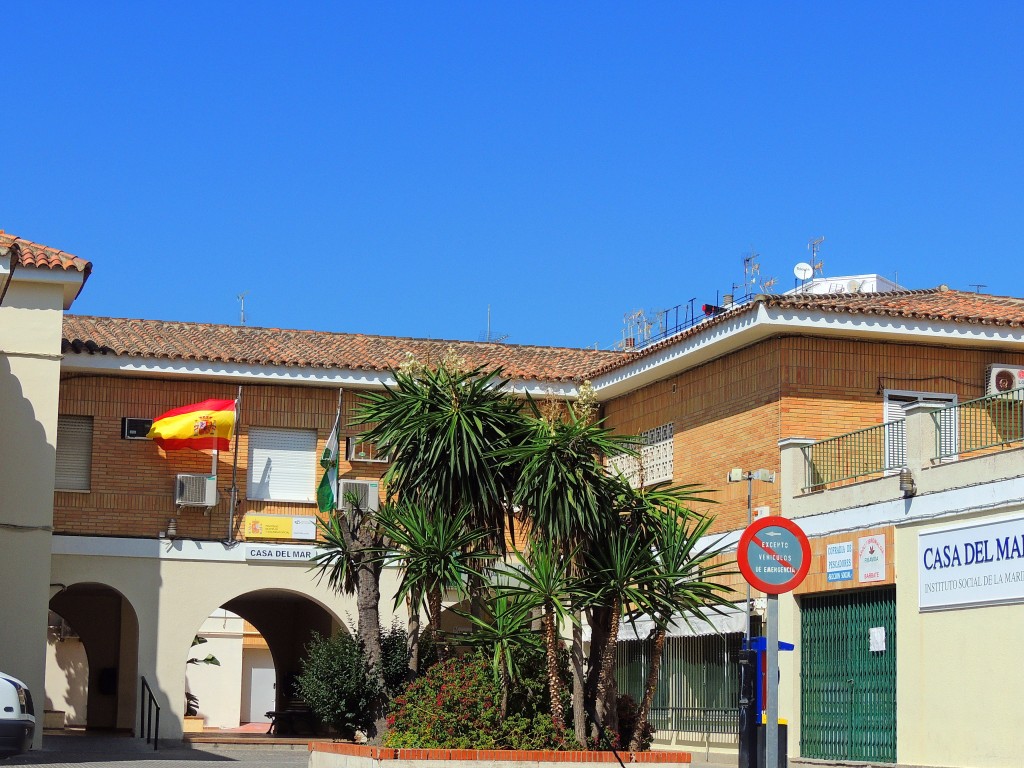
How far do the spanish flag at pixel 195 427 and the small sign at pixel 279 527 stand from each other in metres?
1.51

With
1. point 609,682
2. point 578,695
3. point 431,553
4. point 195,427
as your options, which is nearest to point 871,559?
point 609,682

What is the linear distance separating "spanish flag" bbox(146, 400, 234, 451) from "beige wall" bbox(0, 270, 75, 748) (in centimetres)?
280

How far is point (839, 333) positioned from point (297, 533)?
1086 cm

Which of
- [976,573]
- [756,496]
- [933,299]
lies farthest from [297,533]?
[976,573]

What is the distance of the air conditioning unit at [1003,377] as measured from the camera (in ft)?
80.7

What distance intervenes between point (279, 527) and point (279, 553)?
0.48m

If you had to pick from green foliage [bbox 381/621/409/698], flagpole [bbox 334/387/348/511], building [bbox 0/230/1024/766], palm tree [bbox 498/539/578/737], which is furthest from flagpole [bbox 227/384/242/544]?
palm tree [bbox 498/539/578/737]

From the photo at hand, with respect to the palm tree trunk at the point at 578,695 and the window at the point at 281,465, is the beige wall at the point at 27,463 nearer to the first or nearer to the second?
the window at the point at 281,465

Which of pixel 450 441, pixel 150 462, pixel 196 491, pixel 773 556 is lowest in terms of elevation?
pixel 773 556

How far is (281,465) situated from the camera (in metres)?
29.6

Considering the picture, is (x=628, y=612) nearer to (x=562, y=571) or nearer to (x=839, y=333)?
(x=562, y=571)

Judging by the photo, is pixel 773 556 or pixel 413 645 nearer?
pixel 773 556

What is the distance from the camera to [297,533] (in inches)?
1152

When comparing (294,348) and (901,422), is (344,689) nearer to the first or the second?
(901,422)
